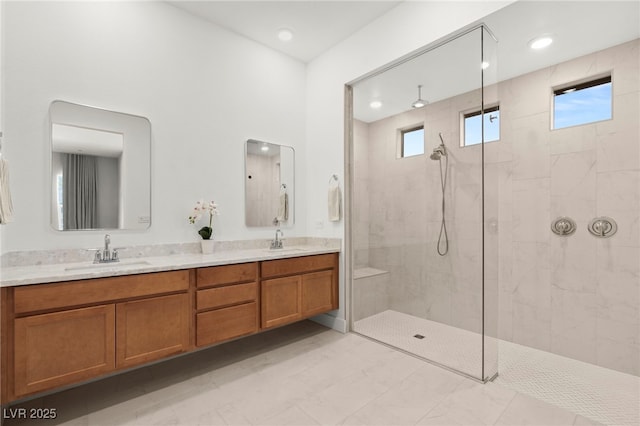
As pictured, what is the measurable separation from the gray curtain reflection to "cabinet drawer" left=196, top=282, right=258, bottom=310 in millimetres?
992

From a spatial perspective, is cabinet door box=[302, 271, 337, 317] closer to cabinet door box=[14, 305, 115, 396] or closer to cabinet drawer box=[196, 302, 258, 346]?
cabinet drawer box=[196, 302, 258, 346]

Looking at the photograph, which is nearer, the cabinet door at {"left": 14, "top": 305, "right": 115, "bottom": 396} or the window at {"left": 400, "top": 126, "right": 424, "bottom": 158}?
the cabinet door at {"left": 14, "top": 305, "right": 115, "bottom": 396}

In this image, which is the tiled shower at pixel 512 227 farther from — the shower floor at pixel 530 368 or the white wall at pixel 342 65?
the white wall at pixel 342 65

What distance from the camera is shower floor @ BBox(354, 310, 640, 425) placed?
198cm

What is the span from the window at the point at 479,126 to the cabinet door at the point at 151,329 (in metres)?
2.54

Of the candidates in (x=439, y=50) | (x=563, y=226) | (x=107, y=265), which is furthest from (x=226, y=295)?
(x=563, y=226)

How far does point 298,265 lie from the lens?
2883mm

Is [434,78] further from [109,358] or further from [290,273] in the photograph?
[109,358]

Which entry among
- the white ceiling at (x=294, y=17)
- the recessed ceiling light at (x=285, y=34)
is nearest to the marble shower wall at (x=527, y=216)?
the white ceiling at (x=294, y=17)

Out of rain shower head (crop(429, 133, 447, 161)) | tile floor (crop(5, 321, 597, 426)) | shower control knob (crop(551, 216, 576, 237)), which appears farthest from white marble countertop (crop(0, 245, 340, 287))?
shower control knob (crop(551, 216, 576, 237))

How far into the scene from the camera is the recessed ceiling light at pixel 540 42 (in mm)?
2531

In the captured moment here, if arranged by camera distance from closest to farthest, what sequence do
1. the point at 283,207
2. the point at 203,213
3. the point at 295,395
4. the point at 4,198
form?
the point at 4,198
the point at 295,395
the point at 203,213
the point at 283,207

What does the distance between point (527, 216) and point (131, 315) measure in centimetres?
342

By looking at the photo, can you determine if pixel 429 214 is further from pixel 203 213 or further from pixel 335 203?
pixel 203 213
